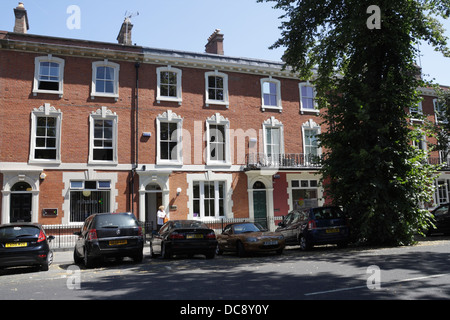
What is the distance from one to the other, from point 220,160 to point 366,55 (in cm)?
1093

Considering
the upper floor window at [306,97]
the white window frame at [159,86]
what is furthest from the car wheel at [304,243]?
the upper floor window at [306,97]

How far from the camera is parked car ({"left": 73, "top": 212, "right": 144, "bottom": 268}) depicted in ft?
36.5

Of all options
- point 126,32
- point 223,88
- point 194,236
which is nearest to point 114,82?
point 126,32

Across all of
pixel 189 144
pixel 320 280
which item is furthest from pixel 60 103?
pixel 320 280

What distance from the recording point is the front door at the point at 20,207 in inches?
741

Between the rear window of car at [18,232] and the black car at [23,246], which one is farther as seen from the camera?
the rear window of car at [18,232]

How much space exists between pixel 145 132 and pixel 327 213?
1183cm

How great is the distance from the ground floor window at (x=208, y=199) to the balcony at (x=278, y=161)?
2.36 metres

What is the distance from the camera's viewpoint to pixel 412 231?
1419cm

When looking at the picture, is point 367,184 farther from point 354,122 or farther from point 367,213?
point 354,122

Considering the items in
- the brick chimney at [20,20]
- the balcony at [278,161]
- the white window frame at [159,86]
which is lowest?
the balcony at [278,161]

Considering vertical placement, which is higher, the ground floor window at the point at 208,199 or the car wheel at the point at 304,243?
the ground floor window at the point at 208,199

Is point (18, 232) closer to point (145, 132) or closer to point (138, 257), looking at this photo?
point (138, 257)

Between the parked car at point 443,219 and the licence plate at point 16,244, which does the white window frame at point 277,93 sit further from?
the licence plate at point 16,244
